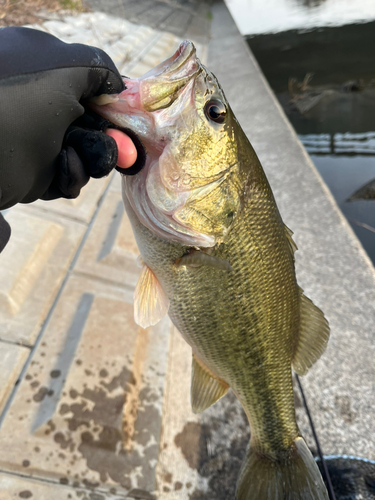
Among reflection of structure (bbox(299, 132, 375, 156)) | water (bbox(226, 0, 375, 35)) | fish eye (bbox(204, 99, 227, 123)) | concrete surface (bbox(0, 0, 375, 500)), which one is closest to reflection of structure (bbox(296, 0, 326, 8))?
water (bbox(226, 0, 375, 35))

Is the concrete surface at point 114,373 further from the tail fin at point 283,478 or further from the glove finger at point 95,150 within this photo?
the glove finger at point 95,150

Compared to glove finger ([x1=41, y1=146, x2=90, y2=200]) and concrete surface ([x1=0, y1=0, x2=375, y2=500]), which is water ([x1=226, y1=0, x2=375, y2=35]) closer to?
concrete surface ([x1=0, y1=0, x2=375, y2=500])

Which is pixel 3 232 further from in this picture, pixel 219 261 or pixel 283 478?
pixel 283 478

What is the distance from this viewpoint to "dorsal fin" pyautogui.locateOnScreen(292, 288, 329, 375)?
1.53 meters

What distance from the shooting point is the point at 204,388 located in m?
1.56

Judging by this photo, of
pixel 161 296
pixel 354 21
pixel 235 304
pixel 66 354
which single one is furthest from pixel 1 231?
pixel 354 21

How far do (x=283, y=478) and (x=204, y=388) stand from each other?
489 millimetres

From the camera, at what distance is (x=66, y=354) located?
1889mm

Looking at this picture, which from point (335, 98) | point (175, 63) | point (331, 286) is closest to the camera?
point (175, 63)

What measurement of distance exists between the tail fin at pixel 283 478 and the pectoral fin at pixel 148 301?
806 millimetres

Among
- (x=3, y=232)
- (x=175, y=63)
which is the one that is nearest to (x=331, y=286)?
(x=175, y=63)

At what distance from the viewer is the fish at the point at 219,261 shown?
1.10 meters


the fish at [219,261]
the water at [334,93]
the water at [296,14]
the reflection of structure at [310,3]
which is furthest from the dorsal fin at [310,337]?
the reflection of structure at [310,3]

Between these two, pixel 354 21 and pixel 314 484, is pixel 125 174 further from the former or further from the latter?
pixel 354 21
